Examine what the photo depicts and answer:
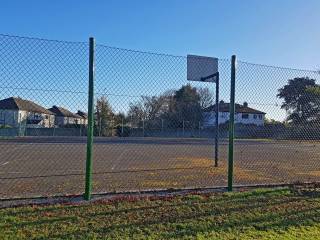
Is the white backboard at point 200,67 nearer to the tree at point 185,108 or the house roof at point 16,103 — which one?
the tree at point 185,108

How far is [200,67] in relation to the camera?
39.0ft

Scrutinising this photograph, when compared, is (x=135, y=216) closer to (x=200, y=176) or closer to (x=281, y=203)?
(x=281, y=203)

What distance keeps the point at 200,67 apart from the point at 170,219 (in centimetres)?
628

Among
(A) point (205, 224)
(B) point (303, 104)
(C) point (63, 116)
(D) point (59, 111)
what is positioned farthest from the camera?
(C) point (63, 116)

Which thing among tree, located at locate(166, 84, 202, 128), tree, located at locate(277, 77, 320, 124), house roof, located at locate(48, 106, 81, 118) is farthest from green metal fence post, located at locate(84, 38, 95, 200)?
tree, located at locate(166, 84, 202, 128)

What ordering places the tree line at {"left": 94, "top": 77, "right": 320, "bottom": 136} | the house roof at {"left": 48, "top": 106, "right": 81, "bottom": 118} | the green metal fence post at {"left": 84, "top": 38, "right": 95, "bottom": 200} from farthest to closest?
the tree line at {"left": 94, "top": 77, "right": 320, "bottom": 136} < the house roof at {"left": 48, "top": 106, "right": 81, "bottom": 118} < the green metal fence post at {"left": 84, "top": 38, "right": 95, "bottom": 200}

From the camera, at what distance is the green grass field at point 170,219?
18.7ft

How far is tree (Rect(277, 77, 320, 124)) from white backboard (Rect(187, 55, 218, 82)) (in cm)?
223

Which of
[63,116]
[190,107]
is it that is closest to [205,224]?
[190,107]

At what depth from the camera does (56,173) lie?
1223 centimetres

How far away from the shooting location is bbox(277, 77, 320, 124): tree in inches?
427

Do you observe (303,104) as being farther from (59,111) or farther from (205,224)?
(59,111)

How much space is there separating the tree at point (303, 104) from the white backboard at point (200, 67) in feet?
7.31

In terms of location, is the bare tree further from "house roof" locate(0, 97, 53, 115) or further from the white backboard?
"house roof" locate(0, 97, 53, 115)
